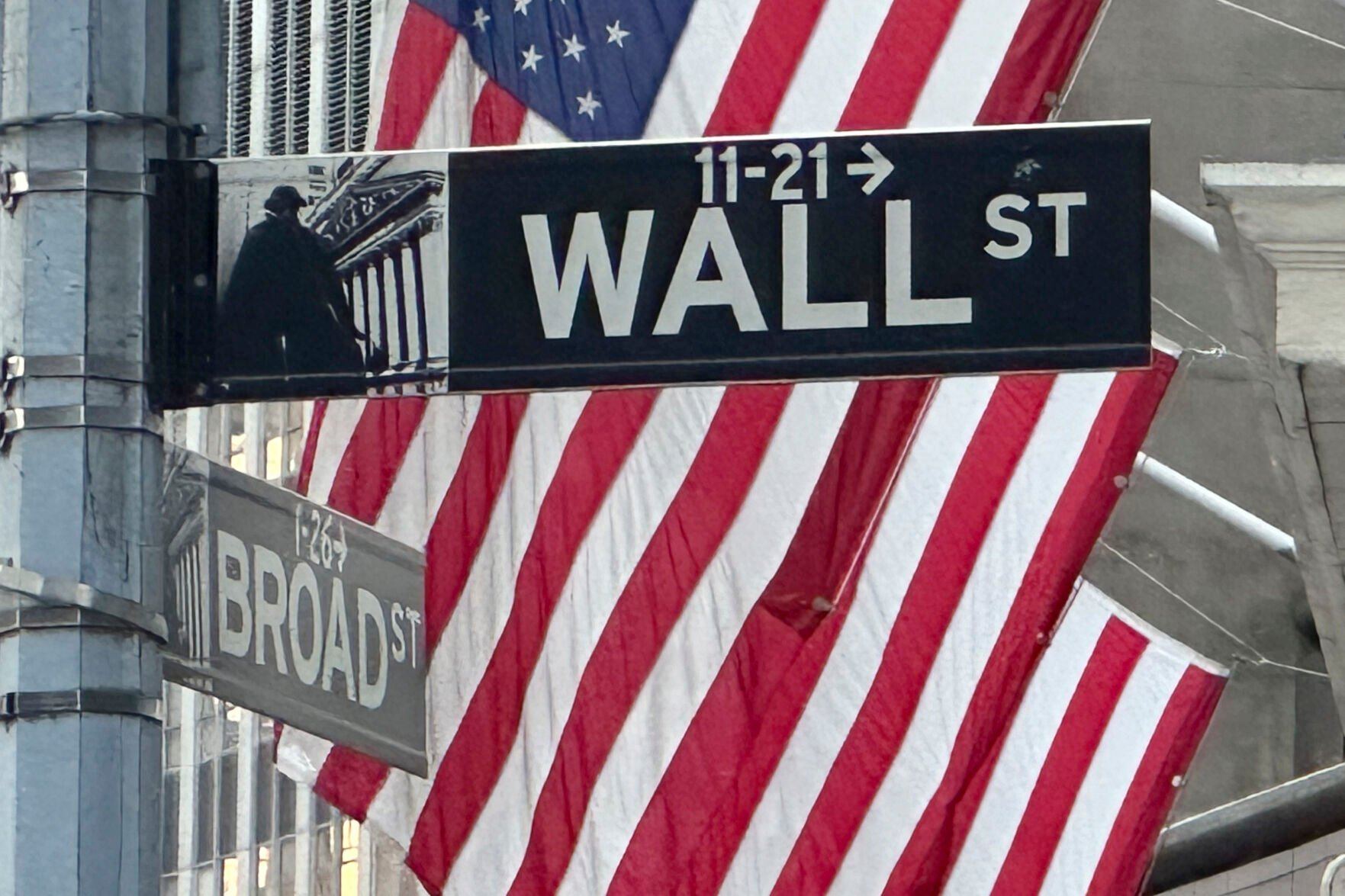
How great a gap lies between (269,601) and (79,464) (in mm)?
736

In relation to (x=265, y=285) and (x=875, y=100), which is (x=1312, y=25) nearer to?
(x=875, y=100)

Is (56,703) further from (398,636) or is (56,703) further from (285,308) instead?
(398,636)

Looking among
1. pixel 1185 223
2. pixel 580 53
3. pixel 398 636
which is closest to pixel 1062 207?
pixel 398 636

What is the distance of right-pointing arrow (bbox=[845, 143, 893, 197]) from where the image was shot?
4.02 meters

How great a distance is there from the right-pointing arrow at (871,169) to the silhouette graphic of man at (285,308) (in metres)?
0.84

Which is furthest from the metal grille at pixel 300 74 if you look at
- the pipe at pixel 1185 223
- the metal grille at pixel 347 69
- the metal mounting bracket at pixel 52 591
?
the metal mounting bracket at pixel 52 591

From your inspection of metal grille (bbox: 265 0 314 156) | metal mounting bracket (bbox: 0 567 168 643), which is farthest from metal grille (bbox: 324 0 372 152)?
metal mounting bracket (bbox: 0 567 168 643)

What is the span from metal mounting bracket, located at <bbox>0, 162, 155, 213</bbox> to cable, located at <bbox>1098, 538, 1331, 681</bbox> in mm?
18298

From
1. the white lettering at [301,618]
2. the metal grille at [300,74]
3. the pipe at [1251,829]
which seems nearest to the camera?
the white lettering at [301,618]

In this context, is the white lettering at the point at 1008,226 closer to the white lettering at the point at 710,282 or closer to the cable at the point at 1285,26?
the white lettering at the point at 710,282

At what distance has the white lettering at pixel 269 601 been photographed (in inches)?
170

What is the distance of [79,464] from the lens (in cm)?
365

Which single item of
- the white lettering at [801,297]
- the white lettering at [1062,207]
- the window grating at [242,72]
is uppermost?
the white lettering at [1062,207]

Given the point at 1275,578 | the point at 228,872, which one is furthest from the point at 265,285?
the point at 228,872
